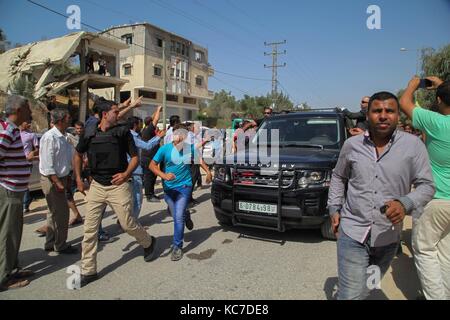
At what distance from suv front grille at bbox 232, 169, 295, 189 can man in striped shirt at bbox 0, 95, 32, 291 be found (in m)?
2.72

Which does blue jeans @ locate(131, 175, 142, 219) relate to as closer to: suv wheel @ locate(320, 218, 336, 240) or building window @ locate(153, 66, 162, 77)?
suv wheel @ locate(320, 218, 336, 240)

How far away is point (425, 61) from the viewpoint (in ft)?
82.4

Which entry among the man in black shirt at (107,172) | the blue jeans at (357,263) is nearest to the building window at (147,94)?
the man in black shirt at (107,172)

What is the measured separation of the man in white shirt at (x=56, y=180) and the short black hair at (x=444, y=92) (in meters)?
4.44

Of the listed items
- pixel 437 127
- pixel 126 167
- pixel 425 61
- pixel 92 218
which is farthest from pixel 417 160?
pixel 425 61

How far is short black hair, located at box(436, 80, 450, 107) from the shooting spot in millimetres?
2617

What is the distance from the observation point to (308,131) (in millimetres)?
5680

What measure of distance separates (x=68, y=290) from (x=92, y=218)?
0.79 meters

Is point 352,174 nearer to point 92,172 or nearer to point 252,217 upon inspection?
point 252,217

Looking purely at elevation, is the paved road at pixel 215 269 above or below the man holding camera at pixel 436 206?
below

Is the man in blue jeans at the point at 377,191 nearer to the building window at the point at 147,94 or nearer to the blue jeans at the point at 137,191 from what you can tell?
Answer: the blue jeans at the point at 137,191

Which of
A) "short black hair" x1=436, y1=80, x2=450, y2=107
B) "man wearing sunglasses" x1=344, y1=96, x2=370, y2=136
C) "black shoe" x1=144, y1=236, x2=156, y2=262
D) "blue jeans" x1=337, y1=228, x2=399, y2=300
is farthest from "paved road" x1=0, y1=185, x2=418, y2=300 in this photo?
"short black hair" x1=436, y1=80, x2=450, y2=107

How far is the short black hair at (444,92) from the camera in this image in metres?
A: 2.62

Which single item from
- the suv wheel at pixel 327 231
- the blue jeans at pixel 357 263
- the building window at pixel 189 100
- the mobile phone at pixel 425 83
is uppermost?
the building window at pixel 189 100
